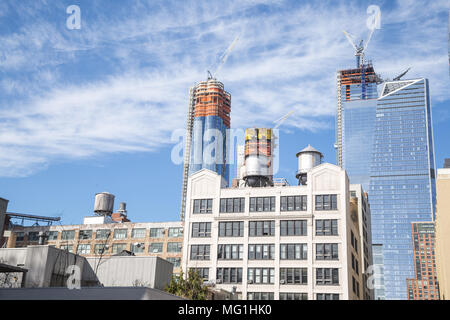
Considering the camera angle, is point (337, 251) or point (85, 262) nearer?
point (85, 262)

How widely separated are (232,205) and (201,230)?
637cm

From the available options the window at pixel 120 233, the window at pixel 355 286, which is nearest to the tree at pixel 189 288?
the window at pixel 355 286

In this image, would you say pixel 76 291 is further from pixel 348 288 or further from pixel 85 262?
pixel 348 288

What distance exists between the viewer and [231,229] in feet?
269

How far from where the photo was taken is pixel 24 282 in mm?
40625

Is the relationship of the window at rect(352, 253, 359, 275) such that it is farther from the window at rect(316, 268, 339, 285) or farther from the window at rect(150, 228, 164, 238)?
the window at rect(150, 228, 164, 238)

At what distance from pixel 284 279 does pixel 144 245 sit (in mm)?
27211

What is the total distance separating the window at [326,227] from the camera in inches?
3034

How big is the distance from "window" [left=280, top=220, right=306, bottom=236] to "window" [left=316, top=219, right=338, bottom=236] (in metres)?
2.15

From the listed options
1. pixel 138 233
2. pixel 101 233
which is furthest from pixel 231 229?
pixel 101 233

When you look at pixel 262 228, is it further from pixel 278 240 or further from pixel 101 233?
pixel 101 233

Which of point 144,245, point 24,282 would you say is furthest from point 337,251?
point 24,282

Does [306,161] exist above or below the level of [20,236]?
above
